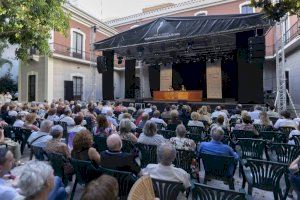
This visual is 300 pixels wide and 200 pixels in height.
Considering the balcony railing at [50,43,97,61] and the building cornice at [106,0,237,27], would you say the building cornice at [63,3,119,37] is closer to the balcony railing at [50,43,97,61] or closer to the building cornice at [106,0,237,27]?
the balcony railing at [50,43,97,61]

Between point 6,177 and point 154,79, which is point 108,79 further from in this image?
point 6,177

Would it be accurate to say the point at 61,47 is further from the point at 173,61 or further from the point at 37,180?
the point at 37,180

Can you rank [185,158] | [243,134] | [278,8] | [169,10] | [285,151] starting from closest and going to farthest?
[185,158]
[285,151]
[278,8]
[243,134]
[169,10]

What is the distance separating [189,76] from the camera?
24.1 metres

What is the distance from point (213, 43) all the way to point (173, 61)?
6.04m

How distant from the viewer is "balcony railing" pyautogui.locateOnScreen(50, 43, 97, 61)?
870 inches

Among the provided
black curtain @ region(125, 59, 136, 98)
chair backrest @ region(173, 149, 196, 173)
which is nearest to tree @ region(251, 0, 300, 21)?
chair backrest @ region(173, 149, 196, 173)

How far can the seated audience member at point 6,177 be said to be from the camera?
252 cm

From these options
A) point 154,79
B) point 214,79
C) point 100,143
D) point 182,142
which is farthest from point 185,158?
point 154,79

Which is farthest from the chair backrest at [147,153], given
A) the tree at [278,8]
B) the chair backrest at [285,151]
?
the tree at [278,8]

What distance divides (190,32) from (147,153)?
31.6ft

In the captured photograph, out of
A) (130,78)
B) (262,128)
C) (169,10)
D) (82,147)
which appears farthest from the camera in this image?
(169,10)

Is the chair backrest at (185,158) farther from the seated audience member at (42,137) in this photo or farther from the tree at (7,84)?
the tree at (7,84)

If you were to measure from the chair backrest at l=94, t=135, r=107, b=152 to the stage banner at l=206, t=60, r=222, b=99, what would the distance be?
54.9ft
